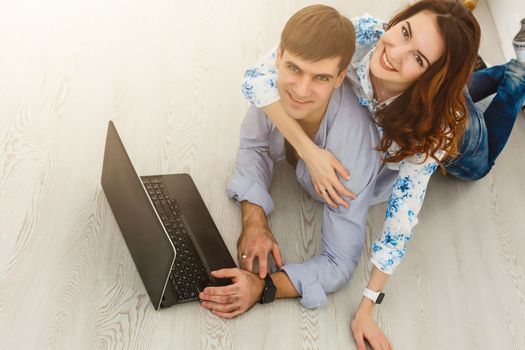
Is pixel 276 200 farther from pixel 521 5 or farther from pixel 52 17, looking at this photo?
pixel 521 5

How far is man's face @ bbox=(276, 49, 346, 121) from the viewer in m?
1.41

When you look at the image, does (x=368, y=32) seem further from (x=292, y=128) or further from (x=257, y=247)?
(x=257, y=247)

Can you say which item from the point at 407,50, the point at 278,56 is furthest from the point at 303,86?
the point at 407,50

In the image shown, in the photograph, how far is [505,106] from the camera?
6.26 feet

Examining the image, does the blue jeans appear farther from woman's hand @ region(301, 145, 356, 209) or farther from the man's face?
A: the man's face

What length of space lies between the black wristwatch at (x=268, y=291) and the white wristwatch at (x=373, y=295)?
0.22 meters

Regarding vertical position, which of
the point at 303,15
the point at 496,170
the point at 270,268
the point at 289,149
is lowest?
the point at 496,170

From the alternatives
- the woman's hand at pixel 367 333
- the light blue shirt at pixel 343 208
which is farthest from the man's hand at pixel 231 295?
the woman's hand at pixel 367 333

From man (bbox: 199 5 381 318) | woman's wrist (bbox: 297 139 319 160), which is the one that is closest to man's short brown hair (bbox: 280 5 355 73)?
man (bbox: 199 5 381 318)

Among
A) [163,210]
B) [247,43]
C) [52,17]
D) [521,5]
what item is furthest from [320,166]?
[521,5]

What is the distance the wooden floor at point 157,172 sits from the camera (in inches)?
60.1

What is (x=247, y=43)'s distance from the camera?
7.57ft

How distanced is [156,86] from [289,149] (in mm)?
486

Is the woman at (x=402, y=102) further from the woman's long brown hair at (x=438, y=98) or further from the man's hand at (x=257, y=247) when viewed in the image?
the man's hand at (x=257, y=247)
